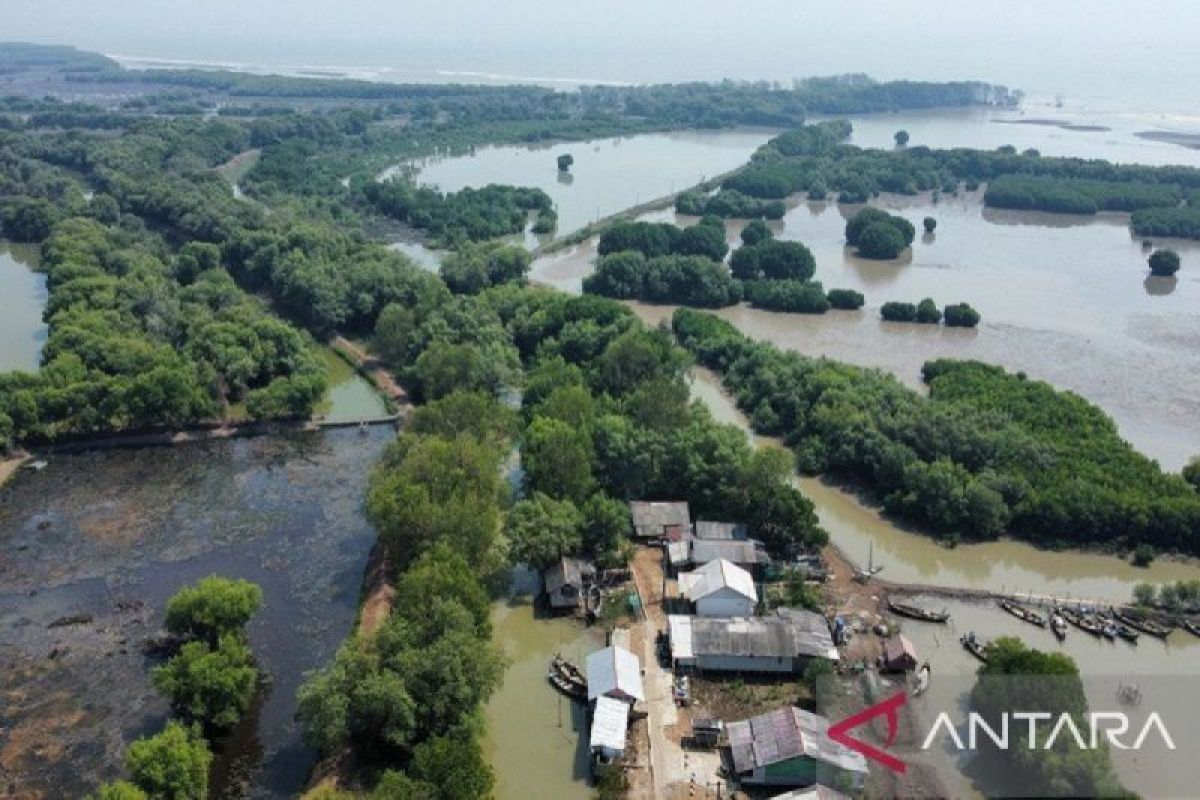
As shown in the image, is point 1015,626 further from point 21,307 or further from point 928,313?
point 21,307

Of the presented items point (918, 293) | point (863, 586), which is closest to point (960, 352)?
point (918, 293)

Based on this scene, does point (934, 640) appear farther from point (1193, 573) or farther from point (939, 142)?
point (939, 142)

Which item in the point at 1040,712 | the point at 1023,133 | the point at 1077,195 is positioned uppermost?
the point at 1023,133

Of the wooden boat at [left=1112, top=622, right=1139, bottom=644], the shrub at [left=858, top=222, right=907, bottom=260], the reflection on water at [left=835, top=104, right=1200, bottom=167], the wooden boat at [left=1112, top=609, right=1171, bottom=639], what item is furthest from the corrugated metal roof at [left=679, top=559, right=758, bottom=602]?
the reflection on water at [left=835, top=104, right=1200, bottom=167]

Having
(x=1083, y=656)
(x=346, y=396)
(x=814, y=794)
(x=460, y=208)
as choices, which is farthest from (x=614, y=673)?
(x=460, y=208)

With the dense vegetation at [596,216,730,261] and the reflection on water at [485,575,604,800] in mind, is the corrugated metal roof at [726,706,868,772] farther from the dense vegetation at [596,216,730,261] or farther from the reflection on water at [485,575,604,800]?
the dense vegetation at [596,216,730,261]

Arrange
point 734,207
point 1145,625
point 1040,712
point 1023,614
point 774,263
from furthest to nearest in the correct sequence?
1. point 734,207
2. point 774,263
3. point 1023,614
4. point 1145,625
5. point 1040,712

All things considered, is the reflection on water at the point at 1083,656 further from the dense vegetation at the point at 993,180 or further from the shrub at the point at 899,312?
the dense vegetation at the point at 993,180
